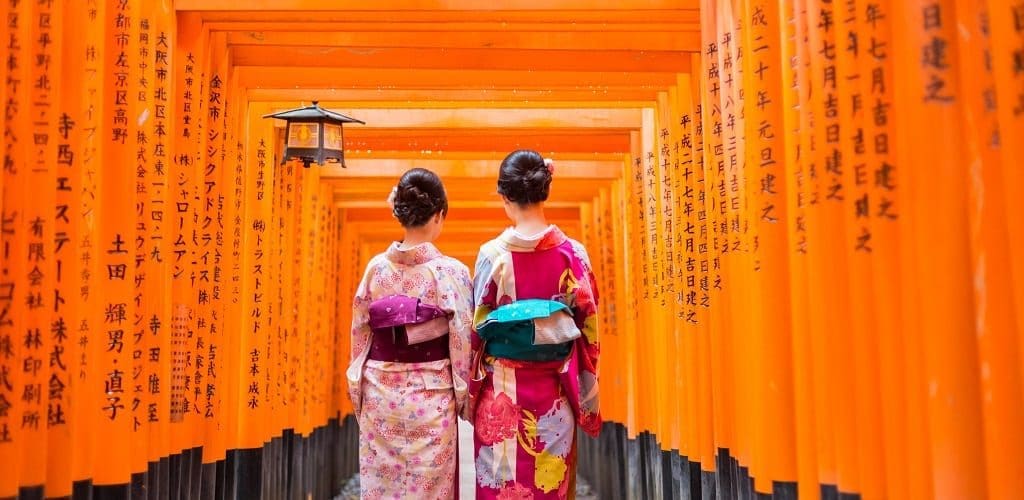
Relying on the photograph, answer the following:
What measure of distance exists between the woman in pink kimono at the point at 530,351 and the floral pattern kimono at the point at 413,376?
8.3 inches

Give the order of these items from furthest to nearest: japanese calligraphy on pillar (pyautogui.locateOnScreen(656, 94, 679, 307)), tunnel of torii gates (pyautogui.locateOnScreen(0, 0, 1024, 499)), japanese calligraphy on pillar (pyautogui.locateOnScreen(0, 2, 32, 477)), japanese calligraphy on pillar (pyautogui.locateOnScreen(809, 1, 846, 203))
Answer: japanese calligraphy on pillar (pyautogui.locateOnScreen(656, 94, 679, 307))
japanese calligraphy on pillar (pyautogui.locateOnScreen(0, 2, 32, 477))
japanese calligraphy on pillar (pyautogui.locateOnScreen(809, 1, 846, 203))
tunnel of torii gates (pyautogui.locateOnScreen(0, 0, 1024, 499))

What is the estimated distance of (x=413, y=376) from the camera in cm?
510

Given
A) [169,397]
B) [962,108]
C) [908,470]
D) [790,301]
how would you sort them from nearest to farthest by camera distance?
[962,108] → [908,470] → [790,301] → [169,397]

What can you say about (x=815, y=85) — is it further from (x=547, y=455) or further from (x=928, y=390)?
(x=547, y=455)

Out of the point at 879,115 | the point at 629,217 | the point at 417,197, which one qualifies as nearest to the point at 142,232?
the point at 417,197

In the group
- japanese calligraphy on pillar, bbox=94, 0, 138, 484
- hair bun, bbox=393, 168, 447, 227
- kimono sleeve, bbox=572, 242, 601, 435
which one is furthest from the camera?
hair bun, bbox=393, 168, 447, 227

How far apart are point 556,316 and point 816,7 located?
6.80 feet

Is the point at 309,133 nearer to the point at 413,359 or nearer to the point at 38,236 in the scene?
the point at 413,359

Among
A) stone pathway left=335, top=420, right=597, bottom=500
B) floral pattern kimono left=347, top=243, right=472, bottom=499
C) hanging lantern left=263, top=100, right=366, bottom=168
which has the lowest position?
stone pathway left=335, top=420, right=597, bottom=500

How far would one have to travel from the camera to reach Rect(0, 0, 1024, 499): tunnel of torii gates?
2.61 m

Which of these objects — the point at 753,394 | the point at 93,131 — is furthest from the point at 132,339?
the point at 753,394

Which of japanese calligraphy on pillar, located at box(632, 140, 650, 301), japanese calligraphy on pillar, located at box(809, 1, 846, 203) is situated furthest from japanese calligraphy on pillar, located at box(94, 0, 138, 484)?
japanese calligraphy on pillar, located at box(632, 140, 650, 301)

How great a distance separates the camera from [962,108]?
2609mm

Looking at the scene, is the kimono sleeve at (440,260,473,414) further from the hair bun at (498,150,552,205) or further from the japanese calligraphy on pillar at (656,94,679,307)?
the japanese calligraphy on pillar at (656,94,679,307)
